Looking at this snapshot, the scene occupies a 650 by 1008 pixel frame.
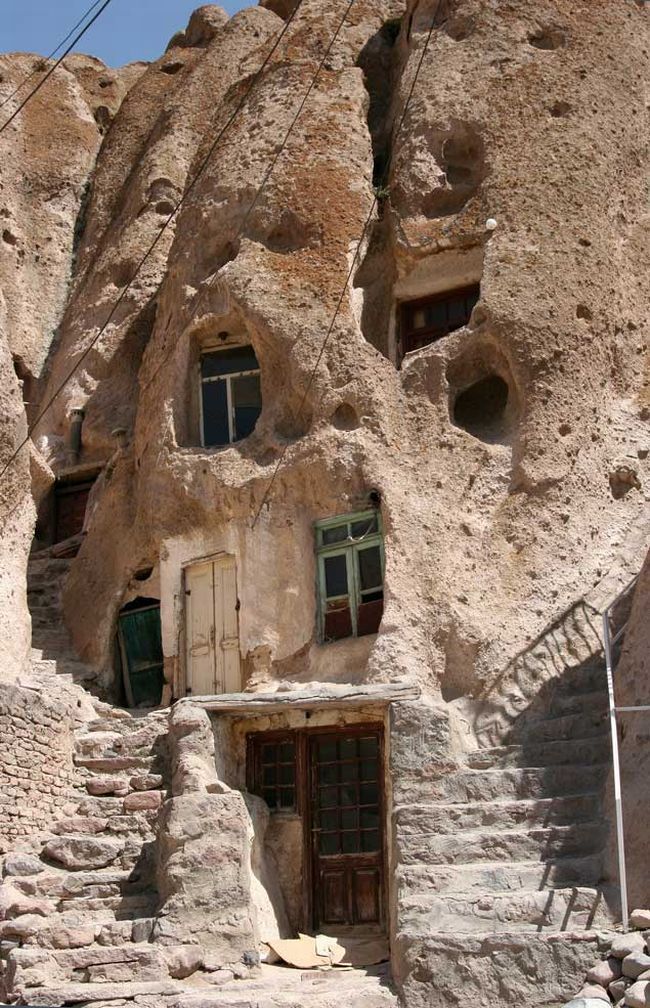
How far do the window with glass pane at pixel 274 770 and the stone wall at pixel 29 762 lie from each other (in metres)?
1.87

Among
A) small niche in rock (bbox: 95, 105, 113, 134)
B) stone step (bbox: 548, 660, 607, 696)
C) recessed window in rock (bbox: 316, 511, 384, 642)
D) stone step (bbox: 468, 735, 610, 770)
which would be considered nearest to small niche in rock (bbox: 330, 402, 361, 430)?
recessed window in rock (bbox: 316, 511, 384, 642)

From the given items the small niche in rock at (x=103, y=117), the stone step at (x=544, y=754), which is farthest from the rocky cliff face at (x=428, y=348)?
the small niche in rock at (x=103, y=117)

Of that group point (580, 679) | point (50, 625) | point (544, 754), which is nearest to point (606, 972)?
point (544, 754)

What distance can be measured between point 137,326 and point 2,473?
5.89m

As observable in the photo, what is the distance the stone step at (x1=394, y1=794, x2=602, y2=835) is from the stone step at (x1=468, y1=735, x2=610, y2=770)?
20.7 inches

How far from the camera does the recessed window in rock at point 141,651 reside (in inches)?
699

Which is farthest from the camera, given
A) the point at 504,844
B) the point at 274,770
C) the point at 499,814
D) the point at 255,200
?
the point at 255,200

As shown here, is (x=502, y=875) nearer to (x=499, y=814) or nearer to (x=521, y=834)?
(x=521, y=834)

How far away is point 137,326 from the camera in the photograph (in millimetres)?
20984

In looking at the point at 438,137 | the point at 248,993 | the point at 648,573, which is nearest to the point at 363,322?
the point at 438,137

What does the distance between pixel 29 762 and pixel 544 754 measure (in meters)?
4.94

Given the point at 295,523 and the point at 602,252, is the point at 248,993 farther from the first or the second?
the point at 602,252

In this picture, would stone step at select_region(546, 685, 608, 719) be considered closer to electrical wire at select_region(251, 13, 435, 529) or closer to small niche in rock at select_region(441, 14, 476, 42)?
electrical wire at select_region(251, 13, 435, 529)

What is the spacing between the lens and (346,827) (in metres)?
14.4
